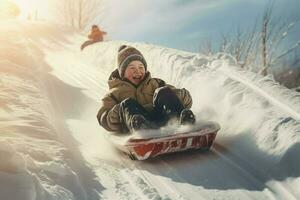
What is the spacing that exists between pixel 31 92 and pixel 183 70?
98.9 inches

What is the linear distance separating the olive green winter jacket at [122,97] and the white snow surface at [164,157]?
10.3 inches

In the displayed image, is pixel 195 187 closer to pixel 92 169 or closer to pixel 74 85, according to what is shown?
pixel 92 169

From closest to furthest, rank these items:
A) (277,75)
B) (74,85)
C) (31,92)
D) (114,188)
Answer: (114,188)
(31,92)
(74,85)
(277,75)

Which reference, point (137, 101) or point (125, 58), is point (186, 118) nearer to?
point (137, 101)

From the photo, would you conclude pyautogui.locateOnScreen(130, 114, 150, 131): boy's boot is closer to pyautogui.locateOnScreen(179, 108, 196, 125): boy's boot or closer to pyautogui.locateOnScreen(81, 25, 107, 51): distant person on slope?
pyautogui.locateOnScreen(179, 108, 196, 125): boy's boot

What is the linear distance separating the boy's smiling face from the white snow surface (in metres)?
0.71

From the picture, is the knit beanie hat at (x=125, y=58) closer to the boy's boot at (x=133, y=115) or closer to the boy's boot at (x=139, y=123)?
the boy's boot at (x=133, y=115)

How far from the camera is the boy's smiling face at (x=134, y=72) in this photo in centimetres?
544

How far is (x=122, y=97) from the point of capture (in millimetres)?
5273

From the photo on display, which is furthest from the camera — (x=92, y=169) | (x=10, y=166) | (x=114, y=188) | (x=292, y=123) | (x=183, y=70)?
(x=183, y=70)

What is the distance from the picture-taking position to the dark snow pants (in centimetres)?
471

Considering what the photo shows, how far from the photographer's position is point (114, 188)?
3.90m

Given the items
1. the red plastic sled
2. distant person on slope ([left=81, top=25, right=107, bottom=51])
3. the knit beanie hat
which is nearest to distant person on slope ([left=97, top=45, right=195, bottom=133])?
the knit beanie hat

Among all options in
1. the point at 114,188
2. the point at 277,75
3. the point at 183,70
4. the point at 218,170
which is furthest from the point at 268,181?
the point at 277,75
